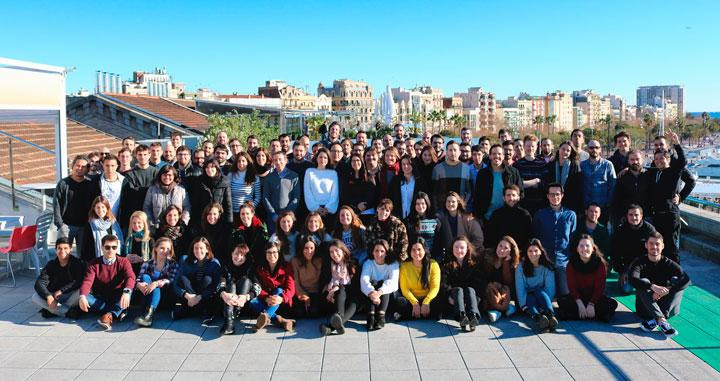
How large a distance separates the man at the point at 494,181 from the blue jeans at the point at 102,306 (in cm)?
425

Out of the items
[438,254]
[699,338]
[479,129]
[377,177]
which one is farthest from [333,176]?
[479,129]

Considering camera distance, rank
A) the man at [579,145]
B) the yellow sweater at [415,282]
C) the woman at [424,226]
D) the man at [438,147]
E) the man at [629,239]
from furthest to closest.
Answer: the man at [438,147], the man at [579,145], the woman at [424,226], the man at [629,239], the yellow sweater at [415,282]

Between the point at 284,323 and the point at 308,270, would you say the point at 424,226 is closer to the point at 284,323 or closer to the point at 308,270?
the point at 308,270

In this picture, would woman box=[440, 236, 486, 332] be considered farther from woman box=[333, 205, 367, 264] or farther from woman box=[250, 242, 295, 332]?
woman box=[250, 242, 295, 332]

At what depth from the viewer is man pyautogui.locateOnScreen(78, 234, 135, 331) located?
6457 mm

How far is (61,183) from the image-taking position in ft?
23.9

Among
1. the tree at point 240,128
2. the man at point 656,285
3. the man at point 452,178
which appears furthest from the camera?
the tree at point 240,128

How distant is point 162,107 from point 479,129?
166 meters

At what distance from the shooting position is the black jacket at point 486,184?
7395 millimetres

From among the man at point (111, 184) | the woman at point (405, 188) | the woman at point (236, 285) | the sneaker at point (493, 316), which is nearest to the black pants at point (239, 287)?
the woman at point (236, 285)

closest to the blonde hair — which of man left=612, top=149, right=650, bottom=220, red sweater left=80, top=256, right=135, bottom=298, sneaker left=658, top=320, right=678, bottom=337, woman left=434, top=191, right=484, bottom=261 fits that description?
red sweater left=80, top=256, right=135, bottom=298

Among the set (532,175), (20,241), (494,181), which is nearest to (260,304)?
(494,181)

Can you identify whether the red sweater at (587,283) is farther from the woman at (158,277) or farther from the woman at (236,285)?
the woman at (158,277)

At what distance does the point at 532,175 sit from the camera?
7.78 meters
